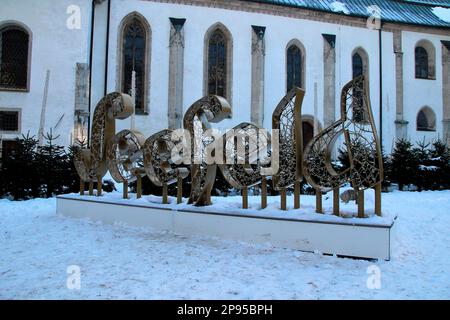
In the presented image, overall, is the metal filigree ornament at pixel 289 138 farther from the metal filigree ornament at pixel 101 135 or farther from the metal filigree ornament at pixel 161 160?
the metal filigree ornament at pixel 101 135

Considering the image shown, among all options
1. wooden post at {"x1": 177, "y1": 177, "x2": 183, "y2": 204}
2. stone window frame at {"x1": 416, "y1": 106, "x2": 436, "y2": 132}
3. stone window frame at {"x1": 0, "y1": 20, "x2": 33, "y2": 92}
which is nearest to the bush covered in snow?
stone window frame at {"x1": 0, "y1": 20, "x2": 33, "y2": 92}

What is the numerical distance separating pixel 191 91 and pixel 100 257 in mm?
14690

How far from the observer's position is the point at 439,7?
26.8 meters

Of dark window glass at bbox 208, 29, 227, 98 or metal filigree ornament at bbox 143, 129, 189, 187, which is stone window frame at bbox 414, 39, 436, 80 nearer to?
dark window glass at bbox 208, 29, 227, 98

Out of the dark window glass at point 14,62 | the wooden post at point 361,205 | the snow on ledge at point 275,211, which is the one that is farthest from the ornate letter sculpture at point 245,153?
the dark window glass at point 14,62

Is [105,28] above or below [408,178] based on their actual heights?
above

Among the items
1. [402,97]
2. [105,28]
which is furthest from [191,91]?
[402,97]

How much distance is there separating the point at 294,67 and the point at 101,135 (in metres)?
14.7

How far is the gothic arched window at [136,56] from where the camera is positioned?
18734mm

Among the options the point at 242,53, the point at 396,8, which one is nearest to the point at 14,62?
the point at 242,53

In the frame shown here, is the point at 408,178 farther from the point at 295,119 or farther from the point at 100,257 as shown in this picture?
the point at 100,257

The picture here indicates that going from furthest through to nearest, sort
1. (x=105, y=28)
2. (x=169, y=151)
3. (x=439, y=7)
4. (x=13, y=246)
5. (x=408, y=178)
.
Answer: (x=439, y=7) → (x=105, y=28) → (x=408, y=178) → (x=169, y=151) → (x=13, y=246)

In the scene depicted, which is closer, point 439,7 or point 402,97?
point 402,97

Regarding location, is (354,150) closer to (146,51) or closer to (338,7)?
(146,51)
